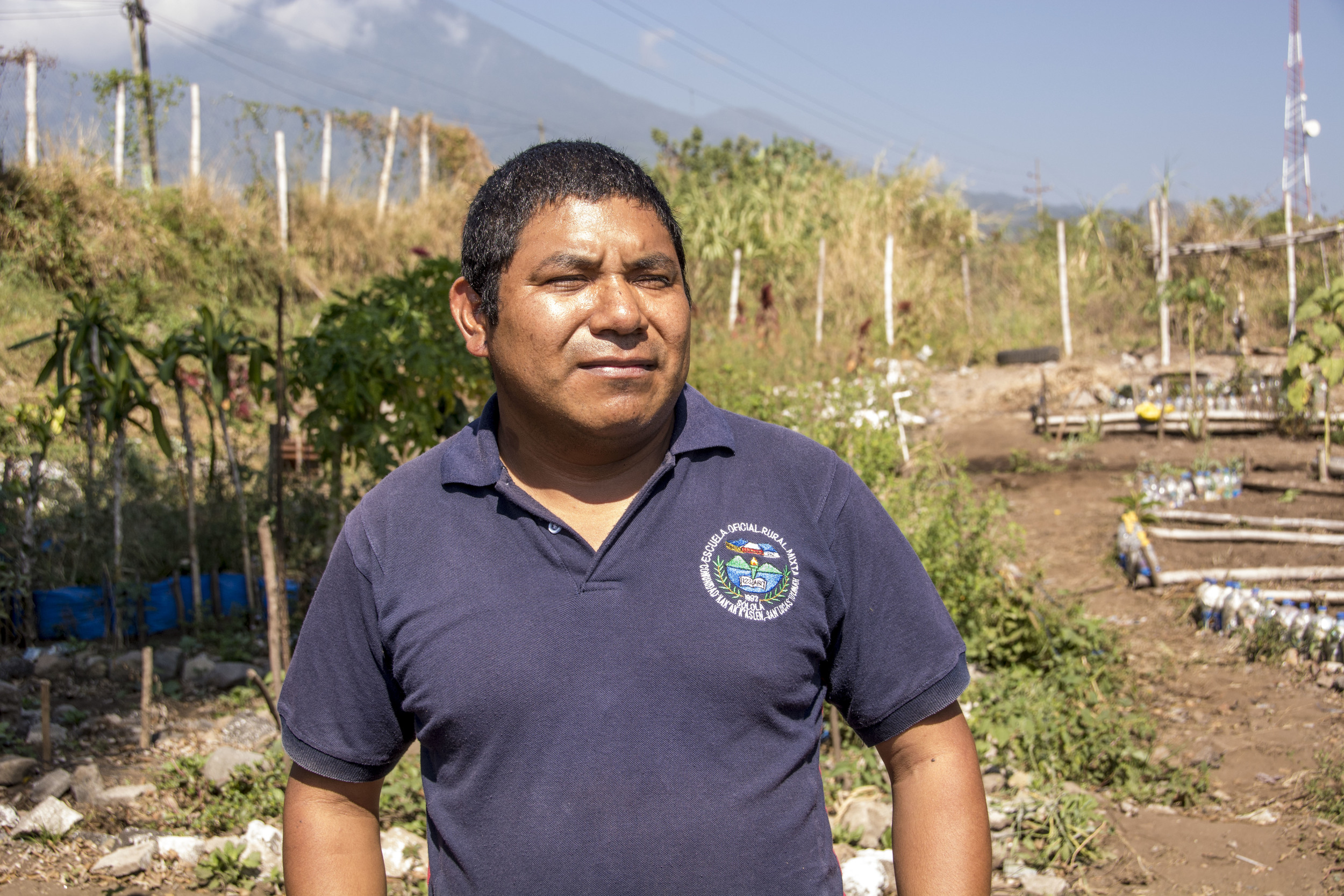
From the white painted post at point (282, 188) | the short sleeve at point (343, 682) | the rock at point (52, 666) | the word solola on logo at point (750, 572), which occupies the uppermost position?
the white painted post at point (282, 188)

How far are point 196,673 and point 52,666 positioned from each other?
2.40 feet

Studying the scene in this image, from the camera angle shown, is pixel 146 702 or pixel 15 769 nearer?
pixel 15 769

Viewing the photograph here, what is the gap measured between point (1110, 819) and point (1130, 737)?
623mm

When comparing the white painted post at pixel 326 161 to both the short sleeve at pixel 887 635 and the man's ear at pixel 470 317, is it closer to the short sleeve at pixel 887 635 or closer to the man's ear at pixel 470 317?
the man's ear at pixel 470 317

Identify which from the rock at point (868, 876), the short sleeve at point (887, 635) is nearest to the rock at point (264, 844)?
the rock at point (868, 876)

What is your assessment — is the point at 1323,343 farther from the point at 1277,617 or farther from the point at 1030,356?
the point at 1030,356

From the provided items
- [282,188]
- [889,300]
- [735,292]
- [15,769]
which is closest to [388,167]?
[282,188]

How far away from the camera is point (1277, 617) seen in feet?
17.6

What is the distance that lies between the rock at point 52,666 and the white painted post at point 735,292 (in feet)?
35.7

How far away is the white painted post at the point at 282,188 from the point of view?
1571 cm

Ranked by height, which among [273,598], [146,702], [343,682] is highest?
[343,682]

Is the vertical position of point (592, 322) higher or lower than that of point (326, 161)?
lower

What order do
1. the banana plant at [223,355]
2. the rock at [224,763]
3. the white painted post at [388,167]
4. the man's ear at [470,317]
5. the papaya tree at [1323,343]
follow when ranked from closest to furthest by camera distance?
the man's ear at [470,317] < the rock at [224,763] < the banana plant at [223,355] < the papaya tree at [1323,343] < the white painted post at [388,167]

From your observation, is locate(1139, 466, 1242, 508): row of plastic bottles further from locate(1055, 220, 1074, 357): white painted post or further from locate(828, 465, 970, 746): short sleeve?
locate(828, 465, 970, 746): short sleeve
